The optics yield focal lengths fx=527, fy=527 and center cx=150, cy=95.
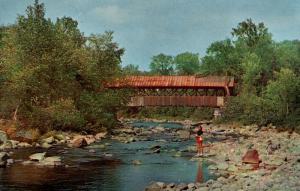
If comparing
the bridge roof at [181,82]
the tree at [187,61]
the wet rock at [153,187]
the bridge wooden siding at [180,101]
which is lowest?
the wet rock at [153,187]

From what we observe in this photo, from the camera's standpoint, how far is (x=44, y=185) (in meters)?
19.0

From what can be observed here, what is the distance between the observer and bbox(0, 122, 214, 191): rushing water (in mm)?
19266

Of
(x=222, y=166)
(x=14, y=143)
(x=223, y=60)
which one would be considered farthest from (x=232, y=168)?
(x=223, y=60)

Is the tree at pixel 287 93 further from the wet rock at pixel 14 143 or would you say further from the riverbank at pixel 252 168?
the wet rock at pixel 14 143

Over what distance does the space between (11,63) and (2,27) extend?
2584 centimetres

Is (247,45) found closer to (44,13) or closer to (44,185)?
(44,13)

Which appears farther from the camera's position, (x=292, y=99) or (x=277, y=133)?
(x=292, y=99)

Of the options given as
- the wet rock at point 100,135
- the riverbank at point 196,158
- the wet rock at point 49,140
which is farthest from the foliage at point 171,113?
the wet rock at point 49,140

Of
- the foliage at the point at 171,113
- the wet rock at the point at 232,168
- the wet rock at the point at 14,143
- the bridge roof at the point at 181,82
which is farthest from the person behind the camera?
the foliage at the point at 171,113

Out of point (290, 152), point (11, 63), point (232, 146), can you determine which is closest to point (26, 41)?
point (11, 63)

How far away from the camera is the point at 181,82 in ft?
208

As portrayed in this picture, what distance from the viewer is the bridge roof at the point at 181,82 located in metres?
62.4

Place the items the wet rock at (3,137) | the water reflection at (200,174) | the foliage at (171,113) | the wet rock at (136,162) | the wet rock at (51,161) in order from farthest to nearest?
the foliage at (171,113), the wet rock at (3,137), the wet rock at (136,162), the wet rock at (51,161), the water reflection at (200,174)

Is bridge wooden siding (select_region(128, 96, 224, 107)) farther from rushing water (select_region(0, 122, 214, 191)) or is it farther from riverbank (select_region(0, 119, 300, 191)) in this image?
rushing water (select_region(0, 122, 214, 191))
